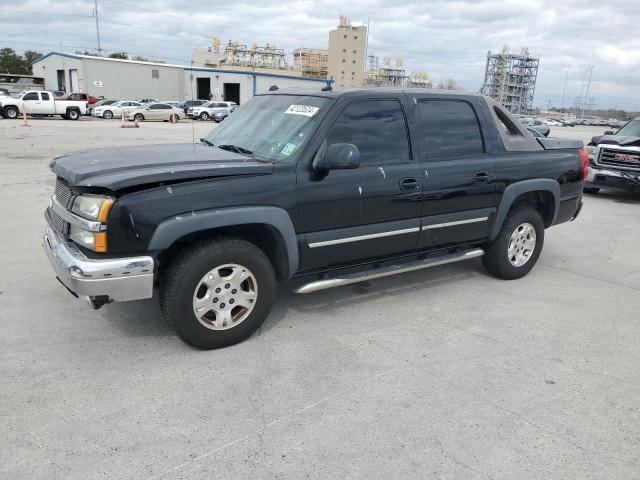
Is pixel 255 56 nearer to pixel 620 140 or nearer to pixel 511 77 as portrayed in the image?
pixel 511 77

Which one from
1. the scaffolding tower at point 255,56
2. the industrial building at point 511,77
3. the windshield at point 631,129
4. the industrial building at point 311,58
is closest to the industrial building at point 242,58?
the scaffolding tower at point 255,56

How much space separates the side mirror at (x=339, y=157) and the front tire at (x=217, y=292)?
80 centimetres

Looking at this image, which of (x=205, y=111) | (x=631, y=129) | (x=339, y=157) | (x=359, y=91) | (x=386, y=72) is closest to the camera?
(x=339, y=157)

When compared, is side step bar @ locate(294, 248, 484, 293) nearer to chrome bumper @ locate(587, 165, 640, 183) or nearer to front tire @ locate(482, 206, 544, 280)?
front tire @ locate(482, 206, 544, 280)

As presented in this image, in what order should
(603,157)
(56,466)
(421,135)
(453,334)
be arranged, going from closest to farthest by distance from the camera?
(56,466)
(453,334)
(421,135)
(603,157)

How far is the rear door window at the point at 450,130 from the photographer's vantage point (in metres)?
4.53

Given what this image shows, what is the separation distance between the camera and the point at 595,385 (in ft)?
11.3

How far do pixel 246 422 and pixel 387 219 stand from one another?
6.73ft

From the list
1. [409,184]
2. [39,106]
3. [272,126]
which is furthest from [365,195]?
[39,106]

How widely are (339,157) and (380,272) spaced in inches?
45.0

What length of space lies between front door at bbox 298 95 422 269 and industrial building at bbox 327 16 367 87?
12493 cm

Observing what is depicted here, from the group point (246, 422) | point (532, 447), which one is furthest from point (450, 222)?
point (246, 422)

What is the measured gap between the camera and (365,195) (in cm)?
409

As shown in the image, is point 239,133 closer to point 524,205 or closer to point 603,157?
point 524,205
